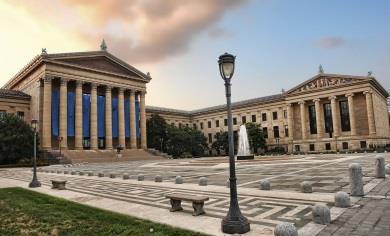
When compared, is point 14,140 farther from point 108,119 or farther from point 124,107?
point 124,107

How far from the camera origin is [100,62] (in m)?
68.2

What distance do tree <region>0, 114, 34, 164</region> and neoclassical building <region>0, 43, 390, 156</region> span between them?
7.23 metres

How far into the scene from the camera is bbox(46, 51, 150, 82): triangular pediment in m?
60.5

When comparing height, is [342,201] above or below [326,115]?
below

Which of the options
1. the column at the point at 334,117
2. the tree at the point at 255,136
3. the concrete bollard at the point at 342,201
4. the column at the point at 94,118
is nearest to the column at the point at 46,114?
the column at the point at 94,118

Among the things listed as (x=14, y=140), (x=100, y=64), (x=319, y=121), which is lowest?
(x=14, y=140)

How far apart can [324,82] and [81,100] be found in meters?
56.0

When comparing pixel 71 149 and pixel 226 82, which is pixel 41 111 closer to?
pixel 71 149

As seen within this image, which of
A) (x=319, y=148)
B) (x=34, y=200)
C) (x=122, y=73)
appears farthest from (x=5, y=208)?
(x=319, y=148)

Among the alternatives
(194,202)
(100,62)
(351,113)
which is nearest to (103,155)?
(100,62)

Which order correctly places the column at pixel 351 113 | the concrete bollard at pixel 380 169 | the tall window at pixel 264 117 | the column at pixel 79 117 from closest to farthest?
the concrete bollard at pixel 380 169 < the column at pixel 79 117 < the column at pixel 351 113 < the tall window at pixel 264 117

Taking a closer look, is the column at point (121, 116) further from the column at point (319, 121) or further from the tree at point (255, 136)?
the column at point (319, 121)

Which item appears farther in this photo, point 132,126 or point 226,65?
point 132,126

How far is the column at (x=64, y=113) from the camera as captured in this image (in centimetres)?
5812
